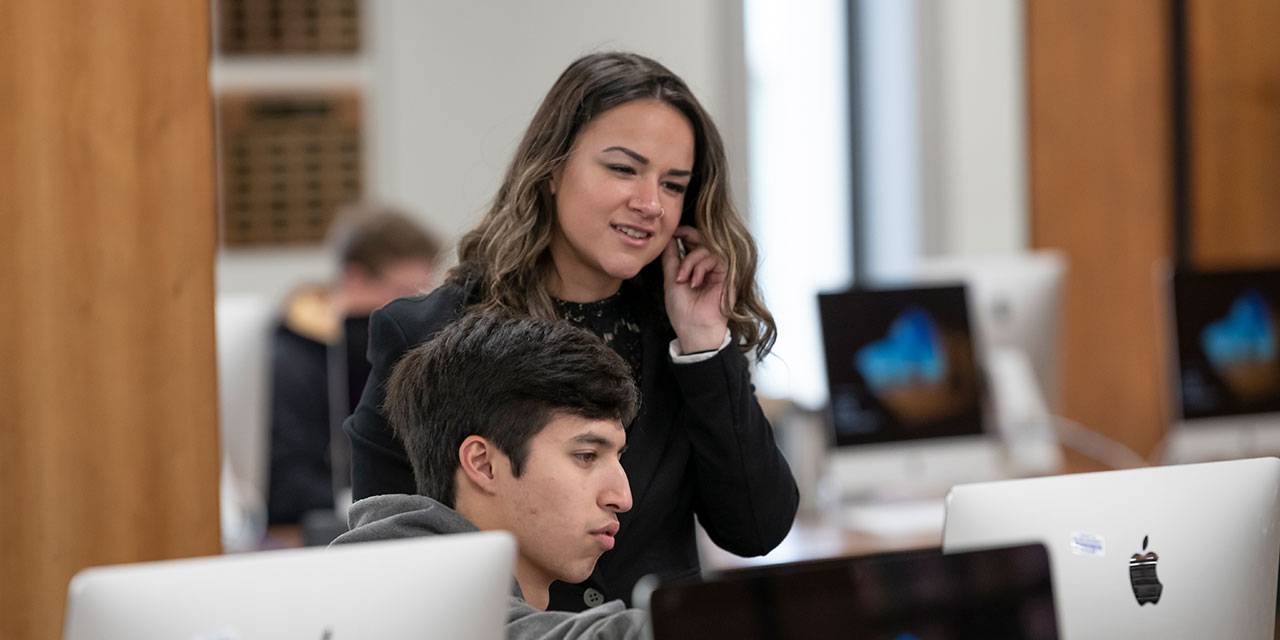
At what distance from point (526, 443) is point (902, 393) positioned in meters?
2.13

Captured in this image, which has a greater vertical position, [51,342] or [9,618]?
[51,342]

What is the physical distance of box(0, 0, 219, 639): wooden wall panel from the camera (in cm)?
221

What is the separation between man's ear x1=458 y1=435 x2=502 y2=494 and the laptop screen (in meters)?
0.49

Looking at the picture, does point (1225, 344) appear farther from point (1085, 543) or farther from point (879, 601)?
point (879, 601)

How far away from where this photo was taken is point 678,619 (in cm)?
133

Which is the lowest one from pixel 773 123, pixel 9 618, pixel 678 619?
pixel 9 618

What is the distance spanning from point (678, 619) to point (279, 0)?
476cm

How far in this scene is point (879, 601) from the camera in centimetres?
141

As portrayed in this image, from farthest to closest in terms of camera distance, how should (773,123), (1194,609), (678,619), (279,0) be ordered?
(773,123)
(279,0)
(1194,609)
(678,619)

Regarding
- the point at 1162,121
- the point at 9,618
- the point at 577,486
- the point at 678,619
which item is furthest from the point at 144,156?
the point at 1162,121

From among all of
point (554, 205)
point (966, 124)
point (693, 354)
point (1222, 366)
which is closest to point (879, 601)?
point (693, 354)

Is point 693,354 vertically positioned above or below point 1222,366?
above

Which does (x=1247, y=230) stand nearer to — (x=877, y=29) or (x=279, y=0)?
(x=877, y=29)

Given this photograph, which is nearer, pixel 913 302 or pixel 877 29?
pixel 913 302
